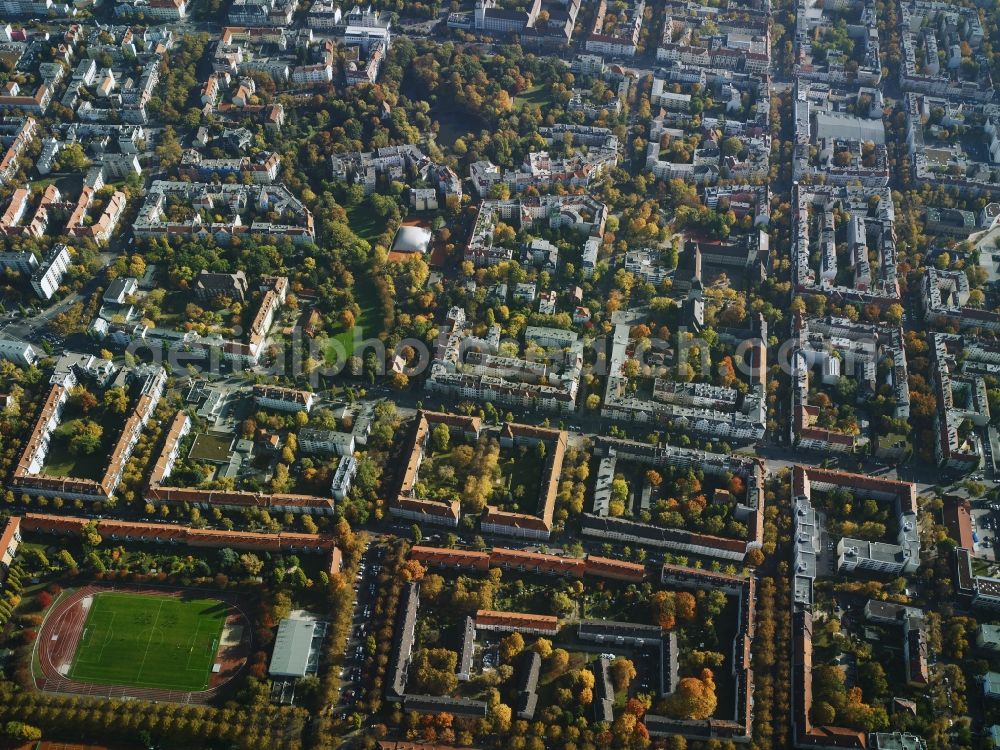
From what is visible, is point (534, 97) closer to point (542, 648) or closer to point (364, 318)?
point (364, 318)

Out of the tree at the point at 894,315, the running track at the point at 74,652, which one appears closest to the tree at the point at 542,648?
the running track at the point at 74,652

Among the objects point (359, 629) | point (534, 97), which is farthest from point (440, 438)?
point (534, 97)

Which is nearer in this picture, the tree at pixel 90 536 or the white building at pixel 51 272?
the tree at pixel 90 536

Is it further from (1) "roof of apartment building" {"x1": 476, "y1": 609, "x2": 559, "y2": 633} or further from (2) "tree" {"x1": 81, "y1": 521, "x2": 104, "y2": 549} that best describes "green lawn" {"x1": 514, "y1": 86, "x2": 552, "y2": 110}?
(2) "tree" {"x1": 81, "y1": 521, "x2": 104, "y2": 549}

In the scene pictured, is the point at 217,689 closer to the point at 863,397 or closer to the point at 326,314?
the point at 326,314

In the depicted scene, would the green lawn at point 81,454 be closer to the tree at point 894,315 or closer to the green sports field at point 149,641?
→ the green sports field at point 149,641

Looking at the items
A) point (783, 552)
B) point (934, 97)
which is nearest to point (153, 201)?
point (783, 552)

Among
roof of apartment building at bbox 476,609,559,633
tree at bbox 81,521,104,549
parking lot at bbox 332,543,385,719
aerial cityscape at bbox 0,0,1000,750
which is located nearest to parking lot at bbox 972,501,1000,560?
aerial cityscape at bbox 0,0,1000,750
